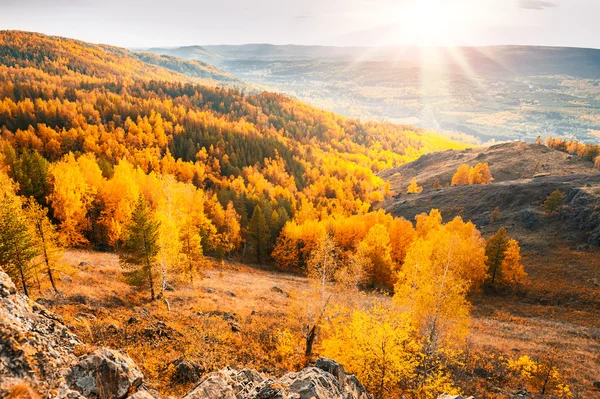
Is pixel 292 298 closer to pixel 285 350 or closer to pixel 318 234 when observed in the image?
pixel 285 350

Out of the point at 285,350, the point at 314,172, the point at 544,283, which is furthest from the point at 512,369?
the point at 314,172

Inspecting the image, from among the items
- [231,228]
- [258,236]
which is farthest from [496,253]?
[231,228]

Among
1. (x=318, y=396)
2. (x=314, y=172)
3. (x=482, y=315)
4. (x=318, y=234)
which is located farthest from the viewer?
(x=314, y=172)

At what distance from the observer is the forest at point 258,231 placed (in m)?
25.3

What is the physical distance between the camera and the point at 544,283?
6112cm

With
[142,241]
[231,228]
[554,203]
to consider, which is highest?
[142,241]

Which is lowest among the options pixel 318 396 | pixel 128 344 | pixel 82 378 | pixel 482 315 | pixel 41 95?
pixel 482 315

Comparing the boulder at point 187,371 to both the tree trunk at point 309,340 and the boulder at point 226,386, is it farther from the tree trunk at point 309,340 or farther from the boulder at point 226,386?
the tree trunk at point 309,340

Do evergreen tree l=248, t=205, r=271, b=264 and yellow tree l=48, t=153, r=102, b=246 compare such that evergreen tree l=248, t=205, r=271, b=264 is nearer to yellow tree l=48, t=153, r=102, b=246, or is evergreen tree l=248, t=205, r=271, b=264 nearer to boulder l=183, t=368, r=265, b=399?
yellow tree l=48, t=153, r=102, b=246

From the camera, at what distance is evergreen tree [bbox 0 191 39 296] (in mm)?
24172

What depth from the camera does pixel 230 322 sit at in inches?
1229

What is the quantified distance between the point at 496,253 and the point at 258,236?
5159cm

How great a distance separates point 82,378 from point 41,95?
8108 inches

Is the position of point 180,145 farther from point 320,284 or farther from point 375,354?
point 375,354
